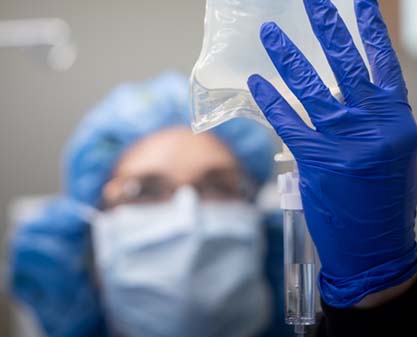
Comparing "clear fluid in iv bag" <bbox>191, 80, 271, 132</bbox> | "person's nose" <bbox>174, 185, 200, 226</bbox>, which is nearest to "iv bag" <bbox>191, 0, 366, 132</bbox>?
"clear fluid in iv bag" <bbox>191, 80, 271, 132</bbox>

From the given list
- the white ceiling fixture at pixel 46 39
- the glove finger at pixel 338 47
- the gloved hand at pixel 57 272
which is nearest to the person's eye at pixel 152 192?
the gloved hand at pixel 57 272

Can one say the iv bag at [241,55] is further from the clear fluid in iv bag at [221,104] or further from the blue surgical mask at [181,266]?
the blue surgical mask at [181,266]

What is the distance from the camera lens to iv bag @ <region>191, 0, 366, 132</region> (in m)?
0.88

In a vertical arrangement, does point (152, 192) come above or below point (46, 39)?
below

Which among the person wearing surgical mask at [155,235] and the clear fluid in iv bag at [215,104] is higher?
the clear fluid in iv bag at [215,104]

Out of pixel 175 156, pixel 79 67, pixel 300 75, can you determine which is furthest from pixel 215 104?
pixel 79 67

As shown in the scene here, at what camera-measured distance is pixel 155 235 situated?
5.89ft

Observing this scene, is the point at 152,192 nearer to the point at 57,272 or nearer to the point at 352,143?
the point at 57,272

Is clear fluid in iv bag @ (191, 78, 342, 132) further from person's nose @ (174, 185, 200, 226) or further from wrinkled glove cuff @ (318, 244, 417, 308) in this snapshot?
person's nose @ (174, 185, 200, 226)

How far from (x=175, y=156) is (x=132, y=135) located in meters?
0.15

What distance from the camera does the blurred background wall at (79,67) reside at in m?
2.45

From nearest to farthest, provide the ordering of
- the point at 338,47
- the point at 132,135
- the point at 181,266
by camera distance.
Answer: the point at 338,47 < the point at 181,266 < the point at 132,135

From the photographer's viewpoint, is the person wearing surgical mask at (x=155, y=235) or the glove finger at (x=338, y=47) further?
the person wearing surgical mask at (x=155, y=235)

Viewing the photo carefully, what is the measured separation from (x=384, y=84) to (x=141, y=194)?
104 centimetres
